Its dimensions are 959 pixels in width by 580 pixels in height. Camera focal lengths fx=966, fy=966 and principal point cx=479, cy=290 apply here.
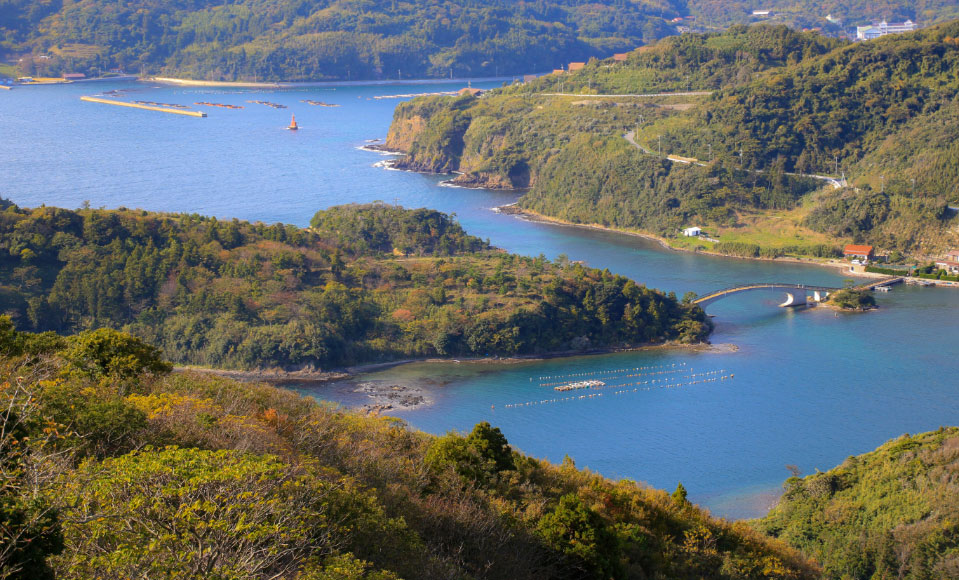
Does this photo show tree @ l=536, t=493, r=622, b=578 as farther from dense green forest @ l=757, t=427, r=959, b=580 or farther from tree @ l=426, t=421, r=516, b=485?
dense green forest @ l=757, t=427, r=959, b=580

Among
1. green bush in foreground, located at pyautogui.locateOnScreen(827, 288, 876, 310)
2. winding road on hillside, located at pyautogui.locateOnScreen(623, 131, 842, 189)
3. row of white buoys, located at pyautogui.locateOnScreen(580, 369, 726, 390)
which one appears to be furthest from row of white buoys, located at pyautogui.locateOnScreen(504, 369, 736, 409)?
winding road on hillside, located at pyautogui.locateOnScreen(623, 131, 842, 189)

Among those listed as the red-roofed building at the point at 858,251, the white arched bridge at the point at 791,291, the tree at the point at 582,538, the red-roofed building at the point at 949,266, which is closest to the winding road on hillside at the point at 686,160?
the red-roofed building at the point at 858,251

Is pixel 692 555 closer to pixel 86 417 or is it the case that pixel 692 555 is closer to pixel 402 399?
pixel 86 417

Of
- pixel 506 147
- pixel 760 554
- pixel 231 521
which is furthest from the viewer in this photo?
pixel 506 147

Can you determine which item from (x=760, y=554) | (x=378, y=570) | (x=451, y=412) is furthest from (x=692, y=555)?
(x=451, y=412)

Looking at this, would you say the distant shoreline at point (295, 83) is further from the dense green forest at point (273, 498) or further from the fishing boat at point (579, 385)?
the dense green forest at point (273, 498)

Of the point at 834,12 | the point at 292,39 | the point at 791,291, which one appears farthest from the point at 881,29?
the point at 791,291
